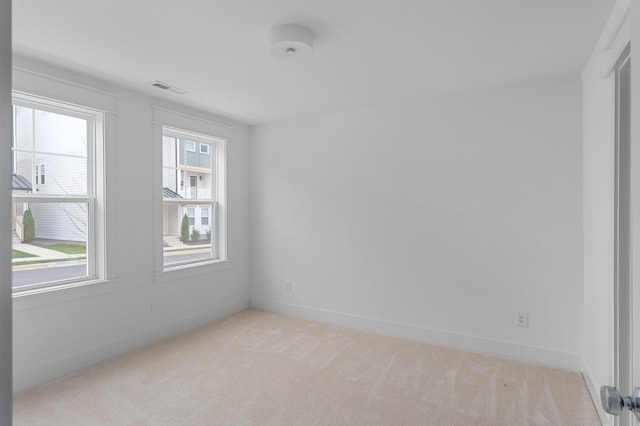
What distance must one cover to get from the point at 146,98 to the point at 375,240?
2793mm

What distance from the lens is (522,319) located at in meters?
3.19

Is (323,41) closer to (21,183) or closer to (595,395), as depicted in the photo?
(21,183)

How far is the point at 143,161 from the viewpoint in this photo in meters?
3.54

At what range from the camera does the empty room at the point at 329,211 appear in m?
2.24

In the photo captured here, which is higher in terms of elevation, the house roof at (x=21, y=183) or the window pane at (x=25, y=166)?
the window pane at (x=25, y=166)

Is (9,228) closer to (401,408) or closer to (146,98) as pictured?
(401,408)

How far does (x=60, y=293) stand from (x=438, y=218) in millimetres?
3439

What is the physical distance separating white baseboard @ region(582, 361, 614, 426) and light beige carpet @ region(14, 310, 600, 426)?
0.16 feet

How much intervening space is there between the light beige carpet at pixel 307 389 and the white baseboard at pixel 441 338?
96 millimetres

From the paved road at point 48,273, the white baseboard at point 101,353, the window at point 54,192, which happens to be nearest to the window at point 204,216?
the white baseboard at point 101,353

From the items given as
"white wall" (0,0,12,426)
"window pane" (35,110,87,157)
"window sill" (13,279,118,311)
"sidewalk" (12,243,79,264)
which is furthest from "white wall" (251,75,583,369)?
"white wall" (0,0,12,426)

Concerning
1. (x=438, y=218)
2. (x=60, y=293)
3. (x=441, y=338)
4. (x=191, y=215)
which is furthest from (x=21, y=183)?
(x=441, y=338)

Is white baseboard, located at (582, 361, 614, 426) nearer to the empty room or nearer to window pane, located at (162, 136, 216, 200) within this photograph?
the empty room

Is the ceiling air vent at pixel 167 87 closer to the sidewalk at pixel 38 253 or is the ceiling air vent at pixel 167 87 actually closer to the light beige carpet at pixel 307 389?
the sidewalk at pixel 38 253
